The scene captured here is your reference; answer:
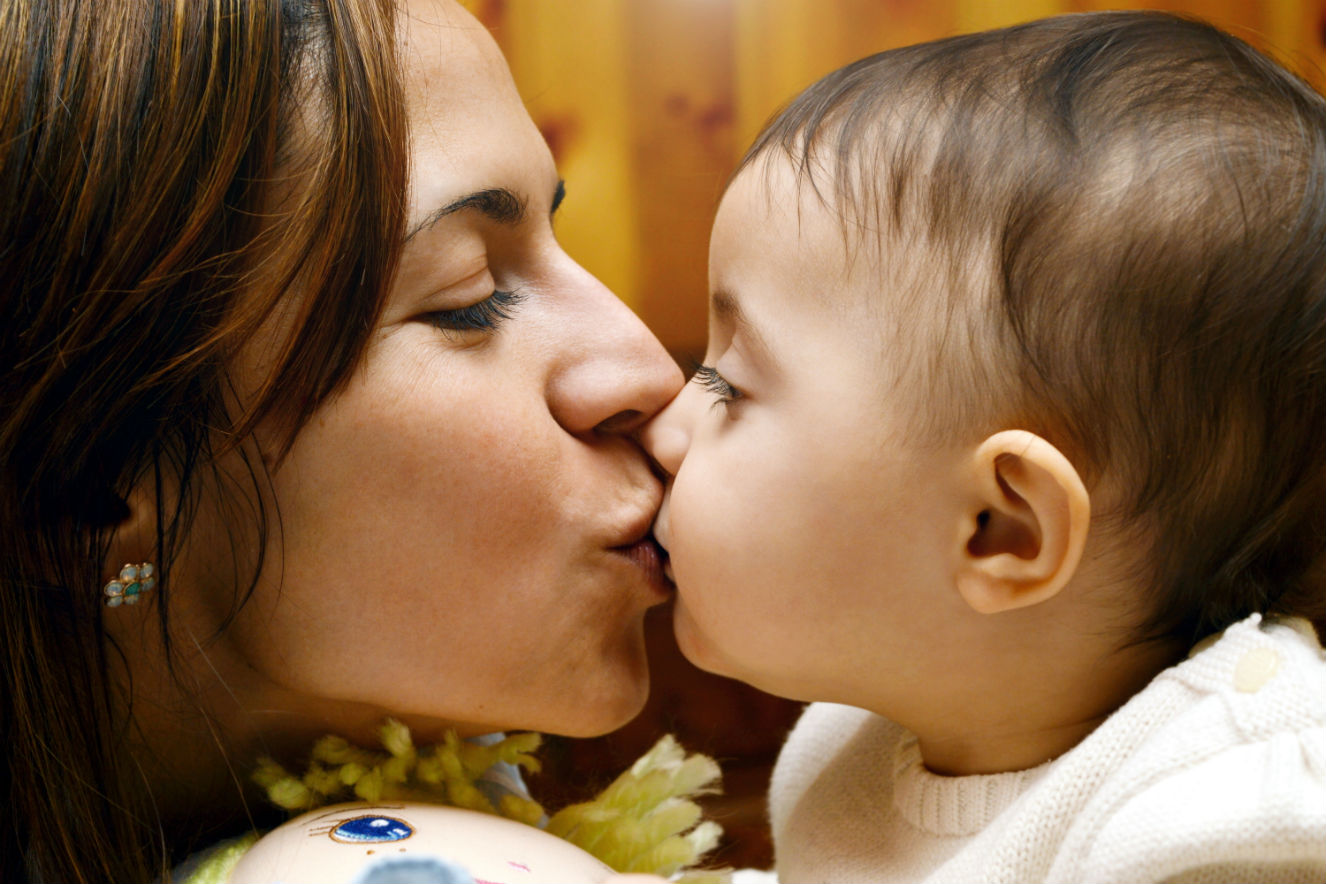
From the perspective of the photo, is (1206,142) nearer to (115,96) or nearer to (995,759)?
(995,759)

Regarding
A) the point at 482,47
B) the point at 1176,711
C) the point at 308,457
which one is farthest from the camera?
the point at 482,47

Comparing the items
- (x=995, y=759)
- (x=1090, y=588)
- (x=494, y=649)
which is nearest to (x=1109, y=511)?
(x=1090, y=588)

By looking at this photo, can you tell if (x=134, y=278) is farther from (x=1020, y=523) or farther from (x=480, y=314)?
(x=1020, y=523)

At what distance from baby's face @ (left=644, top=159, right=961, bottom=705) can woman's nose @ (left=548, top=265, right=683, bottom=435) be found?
0.07 meters

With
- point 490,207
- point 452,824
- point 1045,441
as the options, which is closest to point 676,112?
Answer: point 490,207

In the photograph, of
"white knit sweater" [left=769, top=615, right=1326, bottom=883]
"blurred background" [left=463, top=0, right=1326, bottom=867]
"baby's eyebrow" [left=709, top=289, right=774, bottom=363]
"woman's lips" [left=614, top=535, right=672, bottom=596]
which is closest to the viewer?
"white knit sweater" [left=769, top=615, right=1326, bottom=883]

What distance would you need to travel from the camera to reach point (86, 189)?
79 cm

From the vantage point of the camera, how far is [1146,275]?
2.52 ft

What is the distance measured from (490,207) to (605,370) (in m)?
0.17

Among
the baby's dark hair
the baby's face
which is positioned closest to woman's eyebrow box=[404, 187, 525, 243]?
the baby's face

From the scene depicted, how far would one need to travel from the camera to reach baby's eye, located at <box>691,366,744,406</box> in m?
0.93

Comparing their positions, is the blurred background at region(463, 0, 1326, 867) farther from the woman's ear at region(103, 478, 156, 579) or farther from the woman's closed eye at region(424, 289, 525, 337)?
the woman's ear at region(103, 478, 156, 579)

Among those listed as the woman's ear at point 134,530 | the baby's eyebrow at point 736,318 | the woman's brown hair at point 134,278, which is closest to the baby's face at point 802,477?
the baby's eyebrow at point 736,318

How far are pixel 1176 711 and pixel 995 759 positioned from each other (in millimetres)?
187
